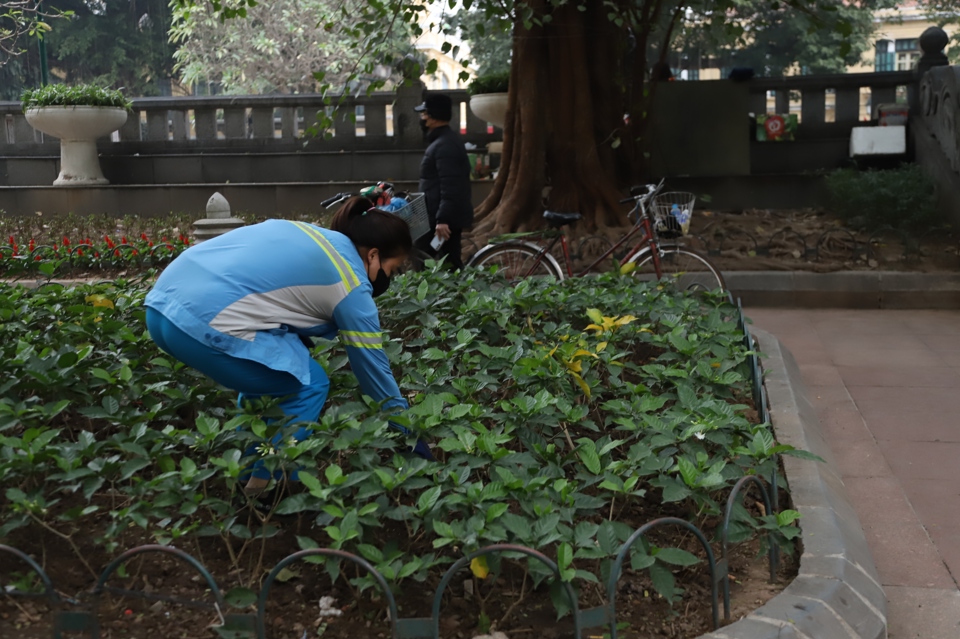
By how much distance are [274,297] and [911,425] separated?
3.98 m

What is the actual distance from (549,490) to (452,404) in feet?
3.37

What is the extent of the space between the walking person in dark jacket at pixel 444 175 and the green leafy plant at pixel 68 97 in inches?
359

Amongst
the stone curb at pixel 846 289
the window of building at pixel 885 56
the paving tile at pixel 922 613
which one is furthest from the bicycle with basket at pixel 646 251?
the window of building at pixel 885 56

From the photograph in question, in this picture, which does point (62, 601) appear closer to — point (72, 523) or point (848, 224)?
point (72, 523)

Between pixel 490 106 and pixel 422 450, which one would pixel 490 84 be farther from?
pixel 422 450

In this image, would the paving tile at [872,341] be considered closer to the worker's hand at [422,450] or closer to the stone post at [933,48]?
the worker's hand at [422,450]

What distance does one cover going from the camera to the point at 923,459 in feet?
17.0

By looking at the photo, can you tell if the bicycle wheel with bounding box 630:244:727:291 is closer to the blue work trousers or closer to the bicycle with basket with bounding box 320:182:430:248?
the bicycle with basket with bounding box 320:182:430:248

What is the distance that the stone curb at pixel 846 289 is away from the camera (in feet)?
31.2

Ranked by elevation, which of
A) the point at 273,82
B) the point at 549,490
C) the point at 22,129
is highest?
the point at 273,82

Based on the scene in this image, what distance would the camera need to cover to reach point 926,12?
26.9 m

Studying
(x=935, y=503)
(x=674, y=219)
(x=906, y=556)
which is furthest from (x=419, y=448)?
(x=674, y=219)

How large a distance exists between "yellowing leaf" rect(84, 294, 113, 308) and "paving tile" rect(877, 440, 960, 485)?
4.29 metres

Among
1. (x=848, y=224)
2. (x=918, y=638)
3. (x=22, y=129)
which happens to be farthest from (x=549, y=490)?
(x=22, y=129)
